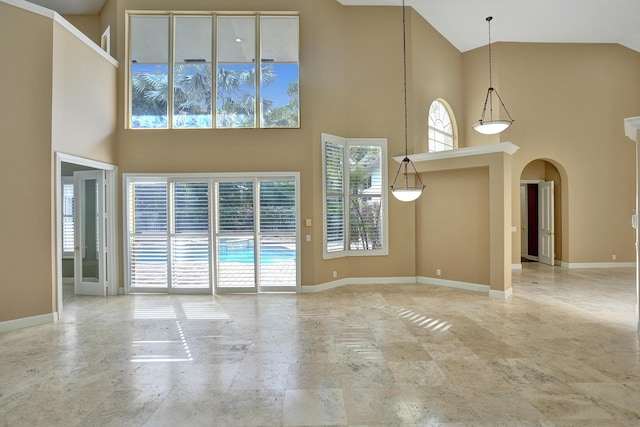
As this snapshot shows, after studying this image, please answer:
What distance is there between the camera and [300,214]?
655 cm

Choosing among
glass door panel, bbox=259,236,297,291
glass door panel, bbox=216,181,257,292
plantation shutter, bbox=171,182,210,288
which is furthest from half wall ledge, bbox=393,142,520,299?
plantation shutter, bbox=171,182,210,288

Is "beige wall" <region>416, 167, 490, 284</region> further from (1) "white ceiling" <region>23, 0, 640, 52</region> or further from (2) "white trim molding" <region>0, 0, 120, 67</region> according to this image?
(2) "white trim molding" <region>0, 0, 120, 67</region>

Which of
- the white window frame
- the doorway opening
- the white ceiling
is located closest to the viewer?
the doorway opening

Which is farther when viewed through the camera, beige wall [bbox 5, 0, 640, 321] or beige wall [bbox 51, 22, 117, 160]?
beige wall [bbox 51, 22, 117, 160]

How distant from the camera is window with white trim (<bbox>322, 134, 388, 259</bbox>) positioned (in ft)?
23.4

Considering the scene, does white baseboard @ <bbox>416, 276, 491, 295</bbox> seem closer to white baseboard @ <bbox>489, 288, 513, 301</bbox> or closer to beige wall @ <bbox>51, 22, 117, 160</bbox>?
white baseboard @ <bbox>489, 288, 513, 301</bbox>

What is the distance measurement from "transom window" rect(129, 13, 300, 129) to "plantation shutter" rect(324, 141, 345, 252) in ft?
3.05

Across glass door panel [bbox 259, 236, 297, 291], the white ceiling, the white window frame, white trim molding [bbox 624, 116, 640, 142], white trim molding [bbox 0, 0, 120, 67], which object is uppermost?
the white ceiling

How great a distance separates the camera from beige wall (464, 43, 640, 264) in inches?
347

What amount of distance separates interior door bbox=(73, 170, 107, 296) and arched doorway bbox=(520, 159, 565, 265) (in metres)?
10.4

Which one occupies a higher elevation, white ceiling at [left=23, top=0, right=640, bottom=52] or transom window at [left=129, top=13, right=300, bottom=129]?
white ceiling at [left=23, top=0, right=640, bottom=52]

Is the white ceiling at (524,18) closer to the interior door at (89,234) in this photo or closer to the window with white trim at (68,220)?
the window with white trim at (68,220)

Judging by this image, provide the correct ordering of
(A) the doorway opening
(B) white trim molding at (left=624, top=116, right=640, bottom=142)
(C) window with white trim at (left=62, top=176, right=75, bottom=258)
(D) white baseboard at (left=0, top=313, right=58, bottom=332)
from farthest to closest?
(C) window with white trim at (left=62, top=176, right=75, bottom=258)
(A) the doorway opening
(D) white baseboard at (left=0, top=313, right=58, bottom=332)
(B) white trim molding at (left=624, top=116, right=640, bottom=142)

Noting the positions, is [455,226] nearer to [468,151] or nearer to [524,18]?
[468,151]
